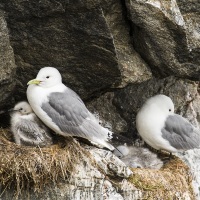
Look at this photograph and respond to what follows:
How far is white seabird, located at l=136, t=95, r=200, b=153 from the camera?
7387 millimetres

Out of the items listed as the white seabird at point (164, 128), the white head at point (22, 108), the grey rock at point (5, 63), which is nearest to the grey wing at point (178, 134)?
the white seabird at point (164, 128)

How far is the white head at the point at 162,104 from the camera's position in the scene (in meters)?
7.47

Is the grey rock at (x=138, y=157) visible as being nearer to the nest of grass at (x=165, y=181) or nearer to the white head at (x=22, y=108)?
the nest of grass at (x=165, y=181)

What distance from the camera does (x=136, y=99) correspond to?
7.82 m

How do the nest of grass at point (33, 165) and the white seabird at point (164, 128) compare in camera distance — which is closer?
the nest of grass at point (33, 165)

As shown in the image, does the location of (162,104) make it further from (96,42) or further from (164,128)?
(96,42)

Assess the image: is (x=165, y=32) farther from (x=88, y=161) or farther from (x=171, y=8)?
(x=88, y=161)

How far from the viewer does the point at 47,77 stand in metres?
6.66

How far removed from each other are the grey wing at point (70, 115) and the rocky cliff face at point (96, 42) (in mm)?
334

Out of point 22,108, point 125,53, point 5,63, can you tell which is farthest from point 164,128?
point 5,63

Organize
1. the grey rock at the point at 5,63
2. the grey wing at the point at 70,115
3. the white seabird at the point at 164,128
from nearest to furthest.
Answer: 1. the grey rock at the point at 5,63
2. the grey wing at the point at 70,115
3. the white seabird at the point at 164,128

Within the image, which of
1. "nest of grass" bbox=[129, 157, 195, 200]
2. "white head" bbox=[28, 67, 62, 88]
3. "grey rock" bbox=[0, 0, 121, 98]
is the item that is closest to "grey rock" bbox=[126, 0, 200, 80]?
"grey rock" bbox=[0, 0, 121, 98]

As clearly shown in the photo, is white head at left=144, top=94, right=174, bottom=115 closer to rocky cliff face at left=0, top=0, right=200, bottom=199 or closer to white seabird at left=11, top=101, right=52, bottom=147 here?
rocky cliff face at left=0, top=0, right=200, bottom=199

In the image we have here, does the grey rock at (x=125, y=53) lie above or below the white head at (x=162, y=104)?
above
